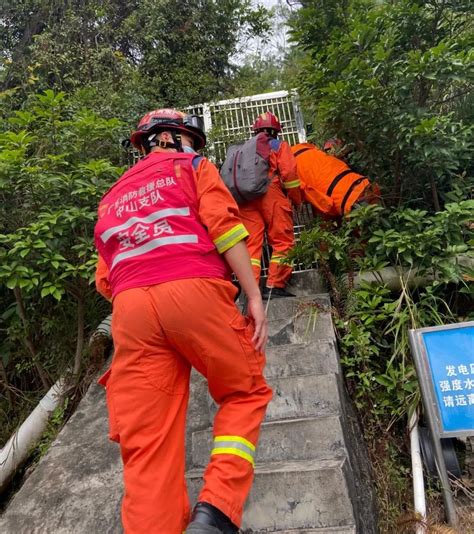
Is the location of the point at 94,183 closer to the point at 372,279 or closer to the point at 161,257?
the point at 161,257

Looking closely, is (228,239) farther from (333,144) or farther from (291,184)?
(333,144)

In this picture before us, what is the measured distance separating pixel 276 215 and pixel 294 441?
1.86 meters

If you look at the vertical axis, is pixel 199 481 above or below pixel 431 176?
below

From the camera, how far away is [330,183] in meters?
3.64

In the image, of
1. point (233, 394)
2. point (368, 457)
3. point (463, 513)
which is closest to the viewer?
point (233, 394)

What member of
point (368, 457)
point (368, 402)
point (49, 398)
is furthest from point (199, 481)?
point (49, 398)

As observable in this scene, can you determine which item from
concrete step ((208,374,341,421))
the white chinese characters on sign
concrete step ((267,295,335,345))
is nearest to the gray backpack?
concrete step ((267,295,335,345))

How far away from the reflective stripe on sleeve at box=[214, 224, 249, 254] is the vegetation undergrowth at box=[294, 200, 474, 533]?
1.49 m

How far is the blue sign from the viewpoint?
89.4 inches

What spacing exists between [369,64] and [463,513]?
106 inches

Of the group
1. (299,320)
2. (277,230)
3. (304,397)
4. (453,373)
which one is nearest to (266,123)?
(277,230)

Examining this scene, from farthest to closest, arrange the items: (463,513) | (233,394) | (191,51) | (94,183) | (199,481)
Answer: (191,51) → (94,183) → (463,513) → (199,481) → (233,394)

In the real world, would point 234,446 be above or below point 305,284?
below

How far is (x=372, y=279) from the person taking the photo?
3252 millimetres
